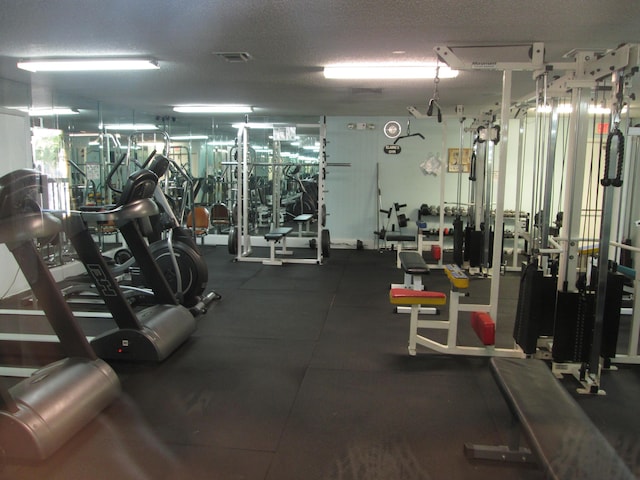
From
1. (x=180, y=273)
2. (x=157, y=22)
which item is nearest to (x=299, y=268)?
(x=180, y=273)

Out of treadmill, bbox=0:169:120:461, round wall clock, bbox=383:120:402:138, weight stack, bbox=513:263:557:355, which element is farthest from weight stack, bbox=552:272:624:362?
round wall clock, bbox=383:120:402:138

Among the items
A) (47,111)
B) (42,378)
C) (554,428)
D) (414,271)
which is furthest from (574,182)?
(47,111)

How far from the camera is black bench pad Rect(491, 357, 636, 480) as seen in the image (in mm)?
1424

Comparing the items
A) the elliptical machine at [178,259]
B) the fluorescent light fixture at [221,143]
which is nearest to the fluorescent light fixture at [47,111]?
the elliptical machine at [178,259]

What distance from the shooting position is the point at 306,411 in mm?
2473

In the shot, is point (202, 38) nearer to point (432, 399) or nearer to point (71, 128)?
point (432, 399)

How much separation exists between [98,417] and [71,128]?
16.6ft

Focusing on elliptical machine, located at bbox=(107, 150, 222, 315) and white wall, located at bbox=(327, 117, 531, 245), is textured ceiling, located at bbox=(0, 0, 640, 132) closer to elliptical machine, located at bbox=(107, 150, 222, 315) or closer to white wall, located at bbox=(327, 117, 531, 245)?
elliptical machine, located at bbox=(107, 150, 222, 315)

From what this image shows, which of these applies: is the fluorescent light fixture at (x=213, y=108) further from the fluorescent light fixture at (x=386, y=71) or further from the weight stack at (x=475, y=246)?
the weight stack at (x=475, y=246)

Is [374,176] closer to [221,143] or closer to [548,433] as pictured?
[221,143]

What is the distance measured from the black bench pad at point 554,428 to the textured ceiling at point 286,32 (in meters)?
1.84

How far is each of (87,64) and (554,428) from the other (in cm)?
410

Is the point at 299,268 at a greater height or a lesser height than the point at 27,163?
lesser

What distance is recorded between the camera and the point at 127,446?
7.07 ft
